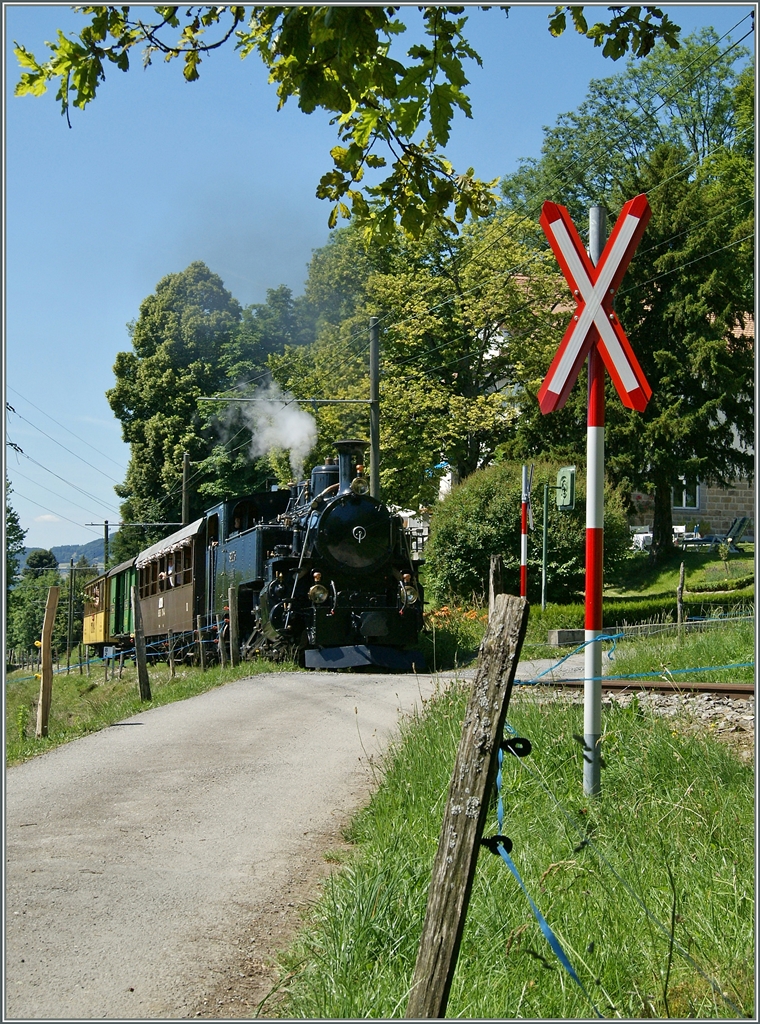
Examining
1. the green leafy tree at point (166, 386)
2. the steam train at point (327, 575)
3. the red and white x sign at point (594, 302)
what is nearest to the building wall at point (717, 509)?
the green leafy tree at point (166, 386)

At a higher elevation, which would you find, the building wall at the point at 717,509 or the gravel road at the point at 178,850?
the building wall at the point at 717,509

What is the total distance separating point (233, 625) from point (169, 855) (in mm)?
11052

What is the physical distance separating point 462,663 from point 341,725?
5964mm

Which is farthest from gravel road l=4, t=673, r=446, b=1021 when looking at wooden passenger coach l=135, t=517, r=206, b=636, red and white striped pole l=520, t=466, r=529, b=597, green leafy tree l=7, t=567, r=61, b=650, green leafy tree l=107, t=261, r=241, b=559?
green leafy tree l=7, t=567, r=61, b=650

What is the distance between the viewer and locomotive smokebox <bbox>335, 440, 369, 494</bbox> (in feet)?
54.9

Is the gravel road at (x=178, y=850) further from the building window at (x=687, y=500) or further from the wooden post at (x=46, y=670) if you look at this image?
the building window at (x=687, y=500)

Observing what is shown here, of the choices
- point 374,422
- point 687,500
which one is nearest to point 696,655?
point 374,422

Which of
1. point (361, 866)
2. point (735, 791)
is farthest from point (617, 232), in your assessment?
point (361, 866)

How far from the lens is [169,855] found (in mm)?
5641

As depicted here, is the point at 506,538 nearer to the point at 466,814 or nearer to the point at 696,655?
the point at 696,655

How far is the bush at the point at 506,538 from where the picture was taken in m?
22.1

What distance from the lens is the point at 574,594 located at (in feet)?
73.7

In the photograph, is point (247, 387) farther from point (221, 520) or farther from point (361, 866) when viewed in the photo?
point (361, 866)

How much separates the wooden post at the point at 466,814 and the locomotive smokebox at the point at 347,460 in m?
13.7
